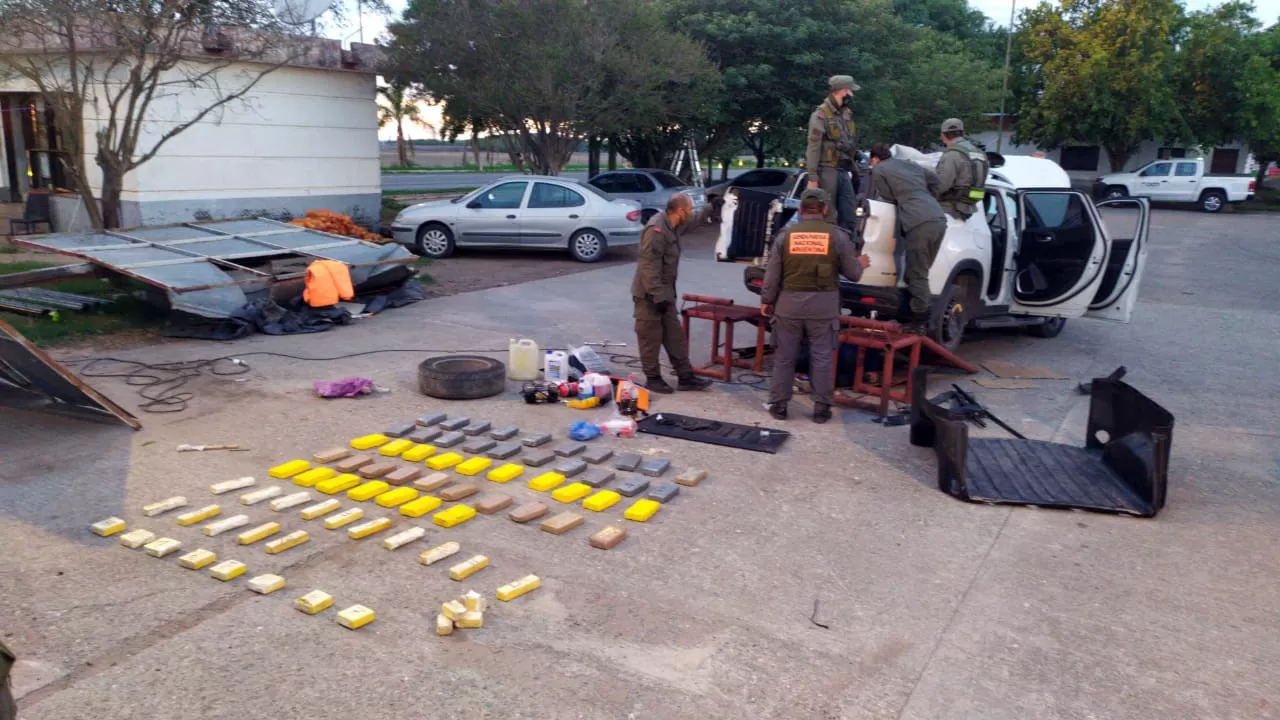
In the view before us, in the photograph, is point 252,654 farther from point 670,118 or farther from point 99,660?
point 670,118

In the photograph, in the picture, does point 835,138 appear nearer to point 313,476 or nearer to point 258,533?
point 313,476

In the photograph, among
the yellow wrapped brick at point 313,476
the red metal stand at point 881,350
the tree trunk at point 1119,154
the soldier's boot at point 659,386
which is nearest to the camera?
the yellow wrapped brick at point 313,476

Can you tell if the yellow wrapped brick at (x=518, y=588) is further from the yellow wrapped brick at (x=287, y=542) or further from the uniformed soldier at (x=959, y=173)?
the uniformed soldier at (x=959, y=173)

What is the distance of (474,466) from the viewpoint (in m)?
6.16

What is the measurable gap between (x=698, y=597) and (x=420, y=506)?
6.07ft

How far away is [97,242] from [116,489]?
5.58m

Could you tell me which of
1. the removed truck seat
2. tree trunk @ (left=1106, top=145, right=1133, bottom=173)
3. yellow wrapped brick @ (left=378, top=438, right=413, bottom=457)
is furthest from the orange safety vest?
tree trunk @ (left=1106, top=145, right=1133, bottom=173)

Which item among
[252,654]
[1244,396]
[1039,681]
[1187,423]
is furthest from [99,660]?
[1244,396]

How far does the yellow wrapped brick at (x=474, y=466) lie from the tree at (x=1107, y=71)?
34.4 metres

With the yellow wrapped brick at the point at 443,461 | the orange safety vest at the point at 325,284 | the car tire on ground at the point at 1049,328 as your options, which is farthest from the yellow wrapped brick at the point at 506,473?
the car tire on ground at the point at 1049,328

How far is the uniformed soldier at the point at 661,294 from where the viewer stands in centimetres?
790

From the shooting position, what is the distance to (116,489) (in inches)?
224

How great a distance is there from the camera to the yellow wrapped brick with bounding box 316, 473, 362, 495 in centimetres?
573

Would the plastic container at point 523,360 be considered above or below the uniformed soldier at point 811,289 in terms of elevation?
below
